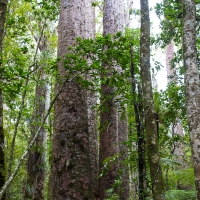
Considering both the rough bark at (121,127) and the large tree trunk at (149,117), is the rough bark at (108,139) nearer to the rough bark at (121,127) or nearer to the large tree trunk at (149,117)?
the rough bark at (121,127)

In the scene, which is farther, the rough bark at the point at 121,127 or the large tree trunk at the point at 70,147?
the rough bark at the point at 121,127

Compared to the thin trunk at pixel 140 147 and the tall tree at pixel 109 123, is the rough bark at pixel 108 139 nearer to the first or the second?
the tall tree at pixel 109 123

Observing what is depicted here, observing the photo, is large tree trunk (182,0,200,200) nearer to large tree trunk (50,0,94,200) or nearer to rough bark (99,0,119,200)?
rough bark (99,0,119,200)

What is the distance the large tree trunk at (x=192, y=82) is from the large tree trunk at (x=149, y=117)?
43 cm

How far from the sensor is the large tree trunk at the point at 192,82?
10.6 ft

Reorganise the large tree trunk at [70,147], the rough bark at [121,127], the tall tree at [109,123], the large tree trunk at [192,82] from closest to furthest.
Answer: the large tree trunk at [192,82]
the large tree trunk at [70,147]
the tall tree at [109,123]
the rough bark at [121,127]

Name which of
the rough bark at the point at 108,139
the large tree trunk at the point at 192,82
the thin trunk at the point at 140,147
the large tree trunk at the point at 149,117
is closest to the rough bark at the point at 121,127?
the rough bark at the point at 108,139

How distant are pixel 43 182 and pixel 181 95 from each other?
18.0 ft

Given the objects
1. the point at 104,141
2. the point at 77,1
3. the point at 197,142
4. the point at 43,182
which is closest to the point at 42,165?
the point at 43,182

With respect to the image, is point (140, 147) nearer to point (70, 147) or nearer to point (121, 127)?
point (70, 147)

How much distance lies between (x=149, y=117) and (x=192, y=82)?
719mm

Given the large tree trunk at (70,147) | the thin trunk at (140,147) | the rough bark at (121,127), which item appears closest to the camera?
the thin trunk at (140,147)

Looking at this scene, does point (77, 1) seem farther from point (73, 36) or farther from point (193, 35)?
point (193, 35)

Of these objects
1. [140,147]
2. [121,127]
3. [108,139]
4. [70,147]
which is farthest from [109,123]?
[140,147]
